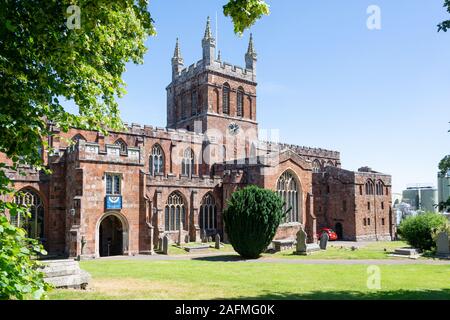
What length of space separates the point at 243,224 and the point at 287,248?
739 centimetres

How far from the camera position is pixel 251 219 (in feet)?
82.7

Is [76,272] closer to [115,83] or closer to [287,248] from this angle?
[115,83]

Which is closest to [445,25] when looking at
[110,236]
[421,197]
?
[110,236]

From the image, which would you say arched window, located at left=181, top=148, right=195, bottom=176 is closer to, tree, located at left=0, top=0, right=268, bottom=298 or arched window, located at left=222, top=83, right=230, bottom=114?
arched window, located at left=222, top=83, right=230, bottom=114

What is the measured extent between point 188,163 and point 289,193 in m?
11.4

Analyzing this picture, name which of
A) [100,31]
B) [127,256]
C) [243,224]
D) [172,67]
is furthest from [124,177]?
[172,67]

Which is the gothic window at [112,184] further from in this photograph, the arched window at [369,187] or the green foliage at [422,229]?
the arched window at [369,187]

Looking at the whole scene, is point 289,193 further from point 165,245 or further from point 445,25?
point 445,25

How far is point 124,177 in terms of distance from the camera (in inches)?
1097

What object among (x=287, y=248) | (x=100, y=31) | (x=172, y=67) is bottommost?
(x=287, y=248)

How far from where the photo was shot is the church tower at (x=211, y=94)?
155 feet

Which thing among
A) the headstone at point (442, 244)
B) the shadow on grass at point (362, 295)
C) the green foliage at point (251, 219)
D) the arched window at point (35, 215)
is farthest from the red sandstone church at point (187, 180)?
the headstone at point (442, 244)
